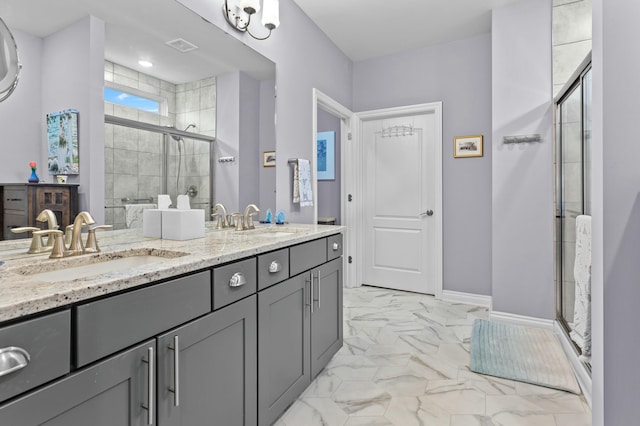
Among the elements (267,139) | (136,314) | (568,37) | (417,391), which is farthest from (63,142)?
(568,37)

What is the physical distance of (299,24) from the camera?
3.00 metres

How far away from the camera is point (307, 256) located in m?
1.89

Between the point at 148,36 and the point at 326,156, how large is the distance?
2.74 m

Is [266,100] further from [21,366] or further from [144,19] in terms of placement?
[21,366]

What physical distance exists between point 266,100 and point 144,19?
97 cm

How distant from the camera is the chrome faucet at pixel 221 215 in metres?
2.06

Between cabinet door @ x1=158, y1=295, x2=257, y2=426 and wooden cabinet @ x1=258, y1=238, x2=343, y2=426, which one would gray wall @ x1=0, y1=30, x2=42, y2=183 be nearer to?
cabinet door @ x1=158, y1=295, x2=257, y2=426

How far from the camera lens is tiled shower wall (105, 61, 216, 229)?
4.99 ft

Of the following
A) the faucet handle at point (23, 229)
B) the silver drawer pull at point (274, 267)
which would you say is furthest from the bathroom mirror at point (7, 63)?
the silver drawer pull at point (274, 267)

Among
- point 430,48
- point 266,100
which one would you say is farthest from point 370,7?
point 266,100

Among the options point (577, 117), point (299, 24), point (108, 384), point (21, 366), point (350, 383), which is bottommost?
point (350, 383)

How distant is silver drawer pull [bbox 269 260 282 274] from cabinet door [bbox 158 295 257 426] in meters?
0.16

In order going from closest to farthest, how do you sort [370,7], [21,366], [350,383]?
[21,366]
[350,383]
[370,7]

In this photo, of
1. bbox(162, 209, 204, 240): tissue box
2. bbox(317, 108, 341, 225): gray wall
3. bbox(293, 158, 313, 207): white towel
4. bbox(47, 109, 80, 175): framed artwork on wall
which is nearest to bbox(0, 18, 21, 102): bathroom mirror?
bbox(47, 109, 80, 175): framed artwork on wall
